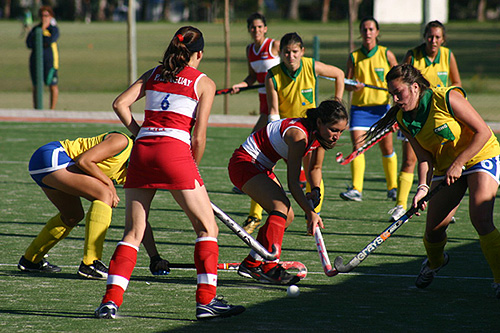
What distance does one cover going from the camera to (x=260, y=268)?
18.1 feet

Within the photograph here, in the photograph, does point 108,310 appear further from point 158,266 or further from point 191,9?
point 191,9

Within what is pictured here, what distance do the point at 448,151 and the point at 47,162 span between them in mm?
2620

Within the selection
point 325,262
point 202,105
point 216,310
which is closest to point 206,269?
point 216,310

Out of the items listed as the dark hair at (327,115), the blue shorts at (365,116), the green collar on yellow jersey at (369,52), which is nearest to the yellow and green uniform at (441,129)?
the dark hair at (327,115)

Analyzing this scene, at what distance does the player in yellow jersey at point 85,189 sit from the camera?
5461 mm

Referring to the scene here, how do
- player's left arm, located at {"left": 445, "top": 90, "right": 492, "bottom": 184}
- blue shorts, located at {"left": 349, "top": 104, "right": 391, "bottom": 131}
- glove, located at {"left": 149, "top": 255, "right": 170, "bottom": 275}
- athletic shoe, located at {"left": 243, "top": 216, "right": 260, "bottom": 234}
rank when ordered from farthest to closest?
blue shorts, located at {"left": 349, "top": 104, "right": 391, "bottom": 131} < athletic shoe, located at {"left": 243, "top": 216, "right": 260, "bottom": 234} < glove, located at {"left": 149, "top": 255, "right": 170, "bottom": 275} < player's left arm, located at {"left": 445, "top": 90, "right": 492, "bottom": 184}

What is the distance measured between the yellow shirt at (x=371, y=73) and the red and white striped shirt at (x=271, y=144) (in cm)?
323

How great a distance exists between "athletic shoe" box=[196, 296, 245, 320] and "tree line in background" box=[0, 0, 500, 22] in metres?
54.9

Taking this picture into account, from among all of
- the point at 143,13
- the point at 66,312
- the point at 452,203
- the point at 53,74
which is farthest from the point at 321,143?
the point at 143,13

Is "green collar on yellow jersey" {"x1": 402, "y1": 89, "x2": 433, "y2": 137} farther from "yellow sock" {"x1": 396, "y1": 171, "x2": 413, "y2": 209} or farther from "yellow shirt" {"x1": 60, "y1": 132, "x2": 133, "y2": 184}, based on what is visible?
"yellow sock" {"x1": 396, "y1": 171, "x2": 413, "y2": 209}

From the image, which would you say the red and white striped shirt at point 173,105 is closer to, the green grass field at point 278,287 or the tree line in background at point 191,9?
the green grass field at point 278,287

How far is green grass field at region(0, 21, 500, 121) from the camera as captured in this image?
20.9 metres

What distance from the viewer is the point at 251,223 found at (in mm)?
7242

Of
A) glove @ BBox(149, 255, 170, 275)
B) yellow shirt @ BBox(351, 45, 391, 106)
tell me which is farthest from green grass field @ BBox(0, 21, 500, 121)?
glove @ BBox(149, 255, 170, 275)
